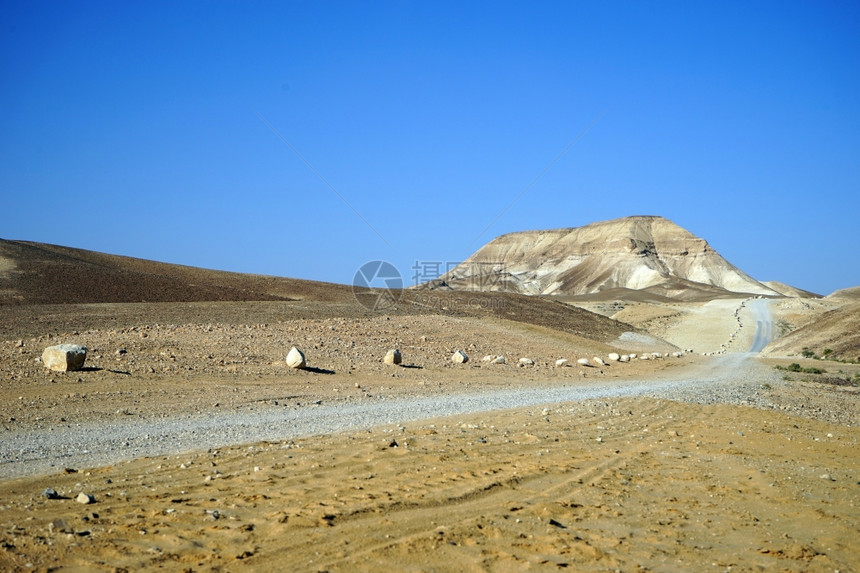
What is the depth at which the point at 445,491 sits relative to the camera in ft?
24.3

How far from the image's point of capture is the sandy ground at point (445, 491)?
18.7 ft

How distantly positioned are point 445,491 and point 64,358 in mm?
11171

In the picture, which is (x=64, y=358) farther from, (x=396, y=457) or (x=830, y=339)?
(x=830, y=339)

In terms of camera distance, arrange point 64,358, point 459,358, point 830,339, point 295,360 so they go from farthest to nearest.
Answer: point 830,339
point 459,358
point 295,360
point 64,358

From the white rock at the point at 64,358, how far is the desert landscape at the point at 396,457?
0.42m

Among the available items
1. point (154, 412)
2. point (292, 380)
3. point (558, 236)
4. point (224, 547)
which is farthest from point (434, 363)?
point (558, 236)

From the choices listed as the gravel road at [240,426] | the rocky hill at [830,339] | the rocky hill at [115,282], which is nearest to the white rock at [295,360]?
the gravel road at [240,426]

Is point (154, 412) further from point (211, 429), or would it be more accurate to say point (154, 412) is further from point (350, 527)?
point (350, 527)

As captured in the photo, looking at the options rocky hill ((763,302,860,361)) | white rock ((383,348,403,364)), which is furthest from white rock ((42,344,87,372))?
rocky hill ((763,302,860,361))

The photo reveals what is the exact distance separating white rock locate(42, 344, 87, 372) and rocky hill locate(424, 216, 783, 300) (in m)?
115

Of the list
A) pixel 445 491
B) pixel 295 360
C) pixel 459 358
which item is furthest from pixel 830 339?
pixel 445 491

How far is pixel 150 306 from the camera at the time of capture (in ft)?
105

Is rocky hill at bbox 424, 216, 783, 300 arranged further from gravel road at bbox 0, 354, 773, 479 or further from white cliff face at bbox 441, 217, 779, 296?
gravel road at bbox 0, 354, 773, 479

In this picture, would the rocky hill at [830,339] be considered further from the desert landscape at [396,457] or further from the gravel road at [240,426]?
the gravel road at [240,426]
